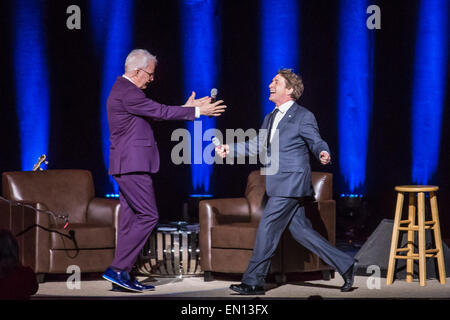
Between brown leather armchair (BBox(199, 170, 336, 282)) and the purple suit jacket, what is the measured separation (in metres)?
0.75

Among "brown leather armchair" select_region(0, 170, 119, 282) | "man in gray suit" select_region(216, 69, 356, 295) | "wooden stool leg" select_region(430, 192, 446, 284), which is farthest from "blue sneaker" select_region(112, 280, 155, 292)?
"wooden stool leg" select_region(430, 192, 446, 284)

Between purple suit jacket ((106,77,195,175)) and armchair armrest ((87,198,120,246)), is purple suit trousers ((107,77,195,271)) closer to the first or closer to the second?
purple suit jacket ((106,77,195,175))

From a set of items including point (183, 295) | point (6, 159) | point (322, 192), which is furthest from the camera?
point (6, 159)

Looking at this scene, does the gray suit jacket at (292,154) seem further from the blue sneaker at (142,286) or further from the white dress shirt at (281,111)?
the blue sneaker at (142,286)

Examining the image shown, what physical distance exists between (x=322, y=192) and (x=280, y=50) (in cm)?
284

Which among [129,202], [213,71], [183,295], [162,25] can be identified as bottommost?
[183,295]

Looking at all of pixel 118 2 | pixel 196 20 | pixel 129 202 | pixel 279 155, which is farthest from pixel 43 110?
pixel 279 155

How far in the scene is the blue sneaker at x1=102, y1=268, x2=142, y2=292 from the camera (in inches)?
181

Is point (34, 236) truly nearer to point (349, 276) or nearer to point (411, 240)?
point (349, 276)

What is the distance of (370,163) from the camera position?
763 cm

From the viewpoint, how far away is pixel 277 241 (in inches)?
178

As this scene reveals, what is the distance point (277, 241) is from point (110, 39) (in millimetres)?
4024

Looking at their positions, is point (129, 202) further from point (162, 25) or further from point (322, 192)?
point (162, 25)

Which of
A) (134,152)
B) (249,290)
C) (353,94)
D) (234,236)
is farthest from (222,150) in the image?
(353,94)
